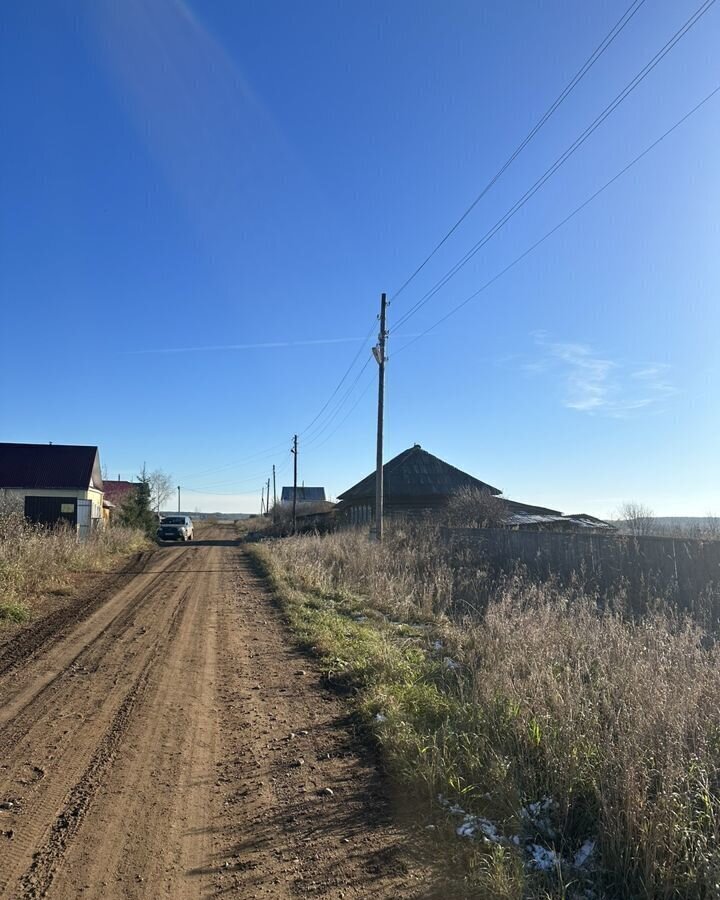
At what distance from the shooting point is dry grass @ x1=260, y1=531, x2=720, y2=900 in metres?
2.89

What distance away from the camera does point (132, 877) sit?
2.91m

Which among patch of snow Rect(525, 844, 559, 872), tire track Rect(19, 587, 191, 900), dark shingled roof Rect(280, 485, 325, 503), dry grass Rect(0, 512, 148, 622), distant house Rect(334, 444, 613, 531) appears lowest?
patch of snow Rect(525, 844, 559, 872)

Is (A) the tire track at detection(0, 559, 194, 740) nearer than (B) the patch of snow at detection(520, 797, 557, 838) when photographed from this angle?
No

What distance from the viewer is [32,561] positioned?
1272 centimetres

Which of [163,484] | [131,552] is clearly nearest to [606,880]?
[131,552]

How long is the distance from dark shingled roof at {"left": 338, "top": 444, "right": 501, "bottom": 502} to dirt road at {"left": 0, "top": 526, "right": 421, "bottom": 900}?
96.7 ft

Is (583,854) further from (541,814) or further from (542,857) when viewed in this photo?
(541,814)

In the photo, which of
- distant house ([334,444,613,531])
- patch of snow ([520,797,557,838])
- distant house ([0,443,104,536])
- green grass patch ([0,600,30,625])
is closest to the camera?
patch of snow ([520,797,557,838])

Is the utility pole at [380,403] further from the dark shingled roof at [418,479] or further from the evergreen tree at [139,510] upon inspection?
the evergreen tree at [139,510]

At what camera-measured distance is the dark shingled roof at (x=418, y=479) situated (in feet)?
121

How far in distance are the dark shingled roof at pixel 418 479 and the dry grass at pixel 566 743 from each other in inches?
1157

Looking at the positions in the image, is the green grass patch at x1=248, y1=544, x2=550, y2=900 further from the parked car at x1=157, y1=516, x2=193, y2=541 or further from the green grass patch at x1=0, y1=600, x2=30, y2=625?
the parked car at x1=157, y1=516, x2=193, y2=541

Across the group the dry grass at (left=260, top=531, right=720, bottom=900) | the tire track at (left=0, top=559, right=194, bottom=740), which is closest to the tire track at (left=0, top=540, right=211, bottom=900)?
the tire track at (left=0, top=559, right=194, bottom=740)

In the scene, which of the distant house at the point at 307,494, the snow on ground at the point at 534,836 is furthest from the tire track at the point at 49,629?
the distant house at the point at 307,494
